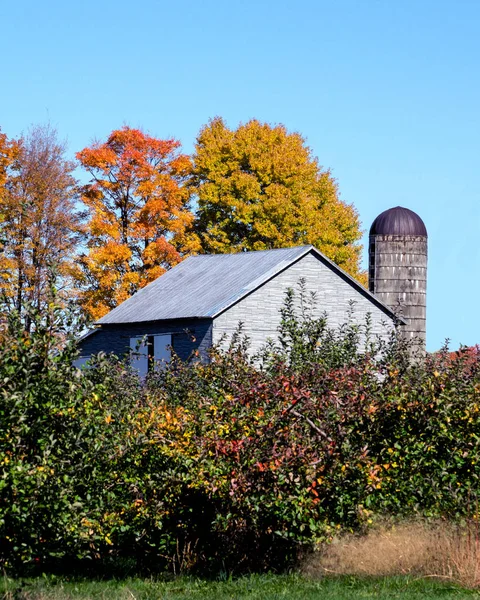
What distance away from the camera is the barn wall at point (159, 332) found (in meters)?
34.2

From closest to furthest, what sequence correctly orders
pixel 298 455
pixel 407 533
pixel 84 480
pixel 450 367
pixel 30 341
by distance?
pixel 30 341 → pixel 84 480 → pixel 298 455 → pixel 407 533 → pixel 450 367

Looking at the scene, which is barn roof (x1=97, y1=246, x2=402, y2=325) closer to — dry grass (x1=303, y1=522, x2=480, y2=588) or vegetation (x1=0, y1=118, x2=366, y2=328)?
vegetation (x1=0, y1=118, x2=366, y2=328)

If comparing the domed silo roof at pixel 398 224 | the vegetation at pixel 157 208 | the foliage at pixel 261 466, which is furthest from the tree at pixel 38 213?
the foliage at pixel 261 466

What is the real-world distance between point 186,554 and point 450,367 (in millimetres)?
3937

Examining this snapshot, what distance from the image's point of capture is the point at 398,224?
35.1m

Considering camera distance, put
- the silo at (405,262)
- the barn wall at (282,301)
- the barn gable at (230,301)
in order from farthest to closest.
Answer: the barn wall at (282,301) → the silo at (405,262) → the barn gable at (230,301)

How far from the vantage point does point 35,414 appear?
8.63 metres

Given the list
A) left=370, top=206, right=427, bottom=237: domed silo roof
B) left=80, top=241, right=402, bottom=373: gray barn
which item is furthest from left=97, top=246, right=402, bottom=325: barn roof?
left=370, top=206, right=427, bottom=237: domed silo roof

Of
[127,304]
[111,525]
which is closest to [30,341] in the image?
[111,525]

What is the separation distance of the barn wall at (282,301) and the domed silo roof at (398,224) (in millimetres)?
2752

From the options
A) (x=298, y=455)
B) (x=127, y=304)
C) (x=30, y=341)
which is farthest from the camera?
(x=127, y=304)

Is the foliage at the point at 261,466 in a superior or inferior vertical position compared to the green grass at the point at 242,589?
superior

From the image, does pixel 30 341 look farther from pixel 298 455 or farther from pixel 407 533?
pixel 407 533

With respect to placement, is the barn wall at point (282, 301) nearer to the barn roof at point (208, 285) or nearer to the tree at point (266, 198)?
the barn roof at point (208, 285)
